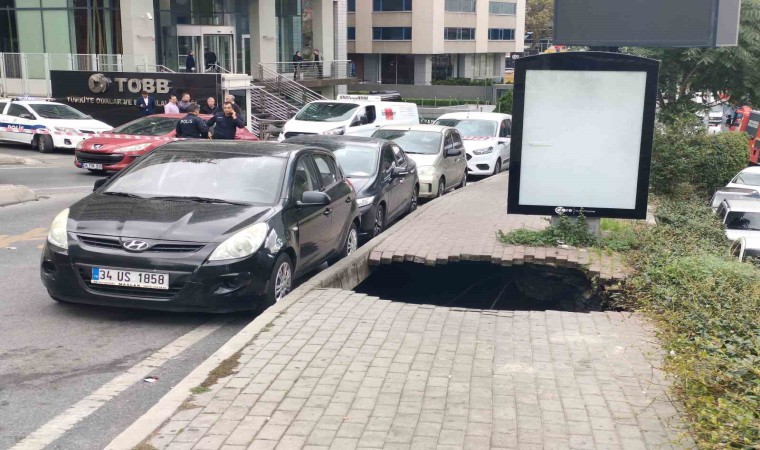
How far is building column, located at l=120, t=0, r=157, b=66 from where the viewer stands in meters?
35.3

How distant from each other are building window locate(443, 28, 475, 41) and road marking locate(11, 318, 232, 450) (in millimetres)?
69424

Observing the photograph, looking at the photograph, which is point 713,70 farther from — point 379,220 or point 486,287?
point 379,220

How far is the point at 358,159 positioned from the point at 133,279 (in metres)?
6.61

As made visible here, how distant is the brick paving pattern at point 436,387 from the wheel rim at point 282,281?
510 millimetres

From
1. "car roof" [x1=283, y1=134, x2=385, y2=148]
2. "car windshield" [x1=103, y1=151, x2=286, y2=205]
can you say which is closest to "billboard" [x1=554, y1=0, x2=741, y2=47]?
"car roof" [x1=283, y1=134, x2=385, y2=148]

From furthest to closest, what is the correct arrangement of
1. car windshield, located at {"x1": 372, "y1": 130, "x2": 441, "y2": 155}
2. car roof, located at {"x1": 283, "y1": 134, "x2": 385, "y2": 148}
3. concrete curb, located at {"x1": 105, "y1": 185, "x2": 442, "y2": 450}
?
→ car windshield, located at {"x1": 372, "y1": 130, "x2": 441, "y2": 155} < car roof, located at {"x1": 283, "y1": 134, "x2": 385, "y2": 148} < concrete curb, located at {"x1": 105, "y1": 185, "x2": 442, "y2": 450}

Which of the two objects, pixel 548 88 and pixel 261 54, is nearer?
pixel 548 88

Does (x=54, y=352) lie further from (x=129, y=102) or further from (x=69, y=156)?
(x=129, y=102)

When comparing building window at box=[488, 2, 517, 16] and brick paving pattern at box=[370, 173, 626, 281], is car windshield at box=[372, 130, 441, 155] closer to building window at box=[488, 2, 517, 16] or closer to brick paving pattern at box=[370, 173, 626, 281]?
brick paving pattern at box=[370, 173, 626, 281]

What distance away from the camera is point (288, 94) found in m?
42.0

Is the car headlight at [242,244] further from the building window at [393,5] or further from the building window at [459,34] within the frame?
the building window at [459,34]

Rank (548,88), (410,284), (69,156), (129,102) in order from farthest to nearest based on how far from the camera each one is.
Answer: (129,102) → (69,156) → (410,284) → (548,88)

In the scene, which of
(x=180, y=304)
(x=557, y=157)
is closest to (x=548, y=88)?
(x=557, y=157)

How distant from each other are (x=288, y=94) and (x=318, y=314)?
35.6 meters
